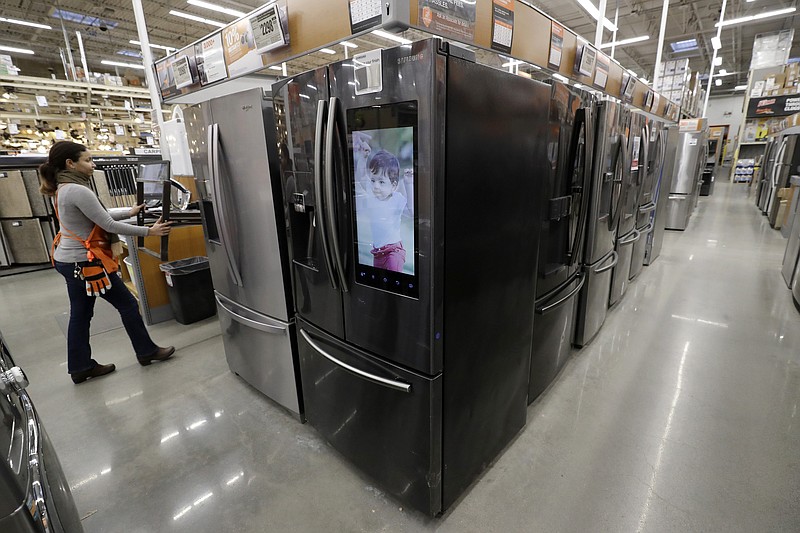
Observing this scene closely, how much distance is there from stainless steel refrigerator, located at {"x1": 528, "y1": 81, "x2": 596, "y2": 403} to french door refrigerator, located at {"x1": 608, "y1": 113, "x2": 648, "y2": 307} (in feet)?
2.95

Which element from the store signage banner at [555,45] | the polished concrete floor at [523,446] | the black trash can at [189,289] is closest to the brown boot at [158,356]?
the polished concrete floor at [523,446]

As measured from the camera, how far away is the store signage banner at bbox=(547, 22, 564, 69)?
296 cm

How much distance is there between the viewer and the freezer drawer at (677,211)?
7.09 metres

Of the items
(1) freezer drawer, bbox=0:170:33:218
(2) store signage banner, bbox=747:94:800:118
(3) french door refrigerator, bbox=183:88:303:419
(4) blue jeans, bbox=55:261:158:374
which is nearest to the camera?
(3) french door refrigerator, bbox=183:88:303:419

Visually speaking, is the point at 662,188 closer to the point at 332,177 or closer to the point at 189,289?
the point at 332,177

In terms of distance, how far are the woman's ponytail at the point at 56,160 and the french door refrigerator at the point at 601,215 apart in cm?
340

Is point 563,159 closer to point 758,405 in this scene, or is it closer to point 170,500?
point 758,405

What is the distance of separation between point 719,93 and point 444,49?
27.7 meters

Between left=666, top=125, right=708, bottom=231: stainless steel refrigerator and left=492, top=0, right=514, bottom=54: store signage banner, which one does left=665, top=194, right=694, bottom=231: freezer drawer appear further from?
left=492, top=0, right=514, bottom=54: store signage banner

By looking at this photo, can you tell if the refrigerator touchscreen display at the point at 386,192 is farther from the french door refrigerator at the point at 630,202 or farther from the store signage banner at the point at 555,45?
the french door refrigerator at the point at 630,202

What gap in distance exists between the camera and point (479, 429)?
173 cm

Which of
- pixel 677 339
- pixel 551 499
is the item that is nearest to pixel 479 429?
pixel 551 499

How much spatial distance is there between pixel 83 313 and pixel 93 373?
52 centimetres

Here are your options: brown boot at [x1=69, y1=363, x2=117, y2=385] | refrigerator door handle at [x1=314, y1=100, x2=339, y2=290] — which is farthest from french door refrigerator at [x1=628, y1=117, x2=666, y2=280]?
brown boot at [x1=69, y1=363, x2=117, y2=385]
